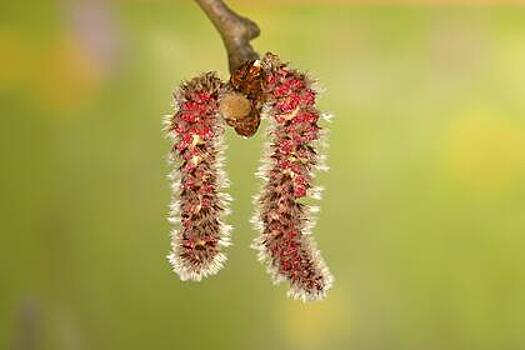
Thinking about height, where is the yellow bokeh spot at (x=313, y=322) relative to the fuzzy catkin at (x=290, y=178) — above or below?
above

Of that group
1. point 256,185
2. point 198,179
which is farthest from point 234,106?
point 256,185
